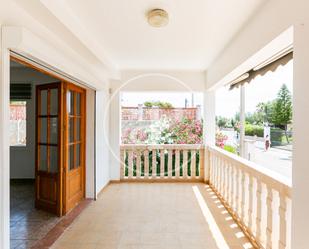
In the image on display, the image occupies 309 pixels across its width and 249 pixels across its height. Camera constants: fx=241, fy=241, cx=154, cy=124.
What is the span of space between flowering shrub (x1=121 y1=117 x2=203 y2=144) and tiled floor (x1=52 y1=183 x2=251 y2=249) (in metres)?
1.31

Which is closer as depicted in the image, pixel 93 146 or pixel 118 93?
pixel 93 146

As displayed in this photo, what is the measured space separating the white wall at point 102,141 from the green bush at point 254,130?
2.59 metres

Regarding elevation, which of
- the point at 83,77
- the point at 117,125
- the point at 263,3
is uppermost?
the point at 263,3

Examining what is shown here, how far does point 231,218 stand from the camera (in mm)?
3414

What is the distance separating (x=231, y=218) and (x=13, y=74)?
537 centimetres

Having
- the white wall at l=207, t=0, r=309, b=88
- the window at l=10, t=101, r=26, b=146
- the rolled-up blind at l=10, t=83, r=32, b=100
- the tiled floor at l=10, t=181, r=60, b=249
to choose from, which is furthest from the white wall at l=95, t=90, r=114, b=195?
the white wall at l=207, t=0, r=309, b=88

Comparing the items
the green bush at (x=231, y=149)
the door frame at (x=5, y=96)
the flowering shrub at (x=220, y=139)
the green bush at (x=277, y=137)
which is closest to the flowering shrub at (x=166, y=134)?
the flowering shrub at (x=220, y=139)

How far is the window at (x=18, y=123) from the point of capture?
5.59 m

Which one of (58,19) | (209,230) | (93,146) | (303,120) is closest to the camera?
(303,120)

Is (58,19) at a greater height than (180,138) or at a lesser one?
greater

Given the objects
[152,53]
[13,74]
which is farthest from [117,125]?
[13,74]

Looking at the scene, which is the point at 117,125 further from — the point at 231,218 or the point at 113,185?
the point at 231,218

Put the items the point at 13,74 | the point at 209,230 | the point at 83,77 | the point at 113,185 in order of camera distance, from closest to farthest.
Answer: the point at 209,230, the point at 83,77, the point at 113,185, the point at 13,74

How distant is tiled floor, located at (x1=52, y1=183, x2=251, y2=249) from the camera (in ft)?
8.92
